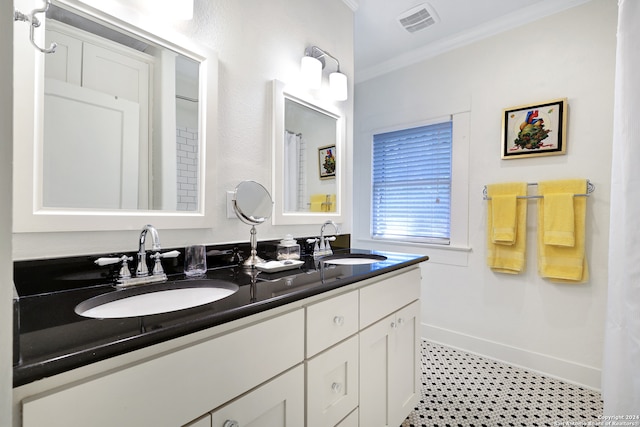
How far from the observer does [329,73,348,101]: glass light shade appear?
1.85 meters

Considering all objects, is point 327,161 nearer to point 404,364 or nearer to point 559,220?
point 404,364

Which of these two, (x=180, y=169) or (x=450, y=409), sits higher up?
(x=180, y=169)

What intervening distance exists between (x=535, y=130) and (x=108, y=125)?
2.49 m

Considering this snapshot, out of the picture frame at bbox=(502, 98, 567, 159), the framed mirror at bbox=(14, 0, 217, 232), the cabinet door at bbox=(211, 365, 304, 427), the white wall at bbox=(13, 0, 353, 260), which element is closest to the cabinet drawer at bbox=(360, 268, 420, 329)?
the cabinet door at bbox=(211, 365, 304, 427)

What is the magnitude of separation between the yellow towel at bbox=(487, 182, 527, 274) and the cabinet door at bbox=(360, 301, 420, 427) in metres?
0.99

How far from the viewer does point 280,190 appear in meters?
1.56

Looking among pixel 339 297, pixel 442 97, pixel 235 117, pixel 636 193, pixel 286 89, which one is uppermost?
pixel 442 97

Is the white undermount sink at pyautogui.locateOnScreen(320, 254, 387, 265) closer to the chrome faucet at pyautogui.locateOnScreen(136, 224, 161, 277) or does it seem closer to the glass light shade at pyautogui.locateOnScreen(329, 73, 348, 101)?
the chrome faucet at pyautogui.locateOnScreen(136, 224, 161, 277)

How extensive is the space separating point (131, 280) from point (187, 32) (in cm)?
99

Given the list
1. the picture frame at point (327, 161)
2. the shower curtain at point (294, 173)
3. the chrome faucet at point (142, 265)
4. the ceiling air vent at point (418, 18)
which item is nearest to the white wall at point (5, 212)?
the chrome faucet at point (142, 265)

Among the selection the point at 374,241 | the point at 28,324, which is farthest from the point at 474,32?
the point at 28,324

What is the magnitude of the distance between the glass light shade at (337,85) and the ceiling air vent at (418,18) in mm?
760

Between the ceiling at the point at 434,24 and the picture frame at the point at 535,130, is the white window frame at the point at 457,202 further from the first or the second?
the ceiling at the point at 434,24

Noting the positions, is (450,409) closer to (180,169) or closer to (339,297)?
(339,297)
